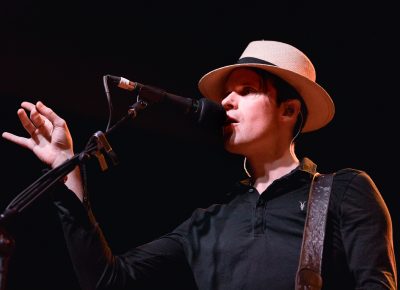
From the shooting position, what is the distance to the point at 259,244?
2191mm

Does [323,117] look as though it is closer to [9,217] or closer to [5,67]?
[9,217]

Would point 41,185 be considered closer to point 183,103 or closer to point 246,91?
point 183,103

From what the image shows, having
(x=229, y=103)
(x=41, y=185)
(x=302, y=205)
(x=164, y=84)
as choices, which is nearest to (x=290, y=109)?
(x=229, y=103)

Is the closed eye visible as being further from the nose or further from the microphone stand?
the microphone stand

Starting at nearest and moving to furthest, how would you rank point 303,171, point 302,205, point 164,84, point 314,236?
point 314,236 → point 302,205 → point 303,171 → point 164,84

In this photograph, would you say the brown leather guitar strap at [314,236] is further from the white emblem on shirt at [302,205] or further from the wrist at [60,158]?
the wrist at [60,158]

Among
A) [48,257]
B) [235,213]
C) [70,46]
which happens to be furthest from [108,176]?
[235,213]

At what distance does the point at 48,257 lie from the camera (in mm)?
2986

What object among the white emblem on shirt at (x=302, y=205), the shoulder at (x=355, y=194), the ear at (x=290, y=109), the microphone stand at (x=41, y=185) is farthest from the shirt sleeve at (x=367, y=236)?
the microphone stand at (x=41, y=185)

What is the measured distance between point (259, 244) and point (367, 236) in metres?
0.42

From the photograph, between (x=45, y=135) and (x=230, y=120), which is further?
(x=230, y=120)

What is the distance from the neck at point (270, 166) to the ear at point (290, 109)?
0.17 m

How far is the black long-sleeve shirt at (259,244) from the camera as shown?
205 cm

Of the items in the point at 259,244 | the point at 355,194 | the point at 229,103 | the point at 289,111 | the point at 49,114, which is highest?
the point at 49,114
